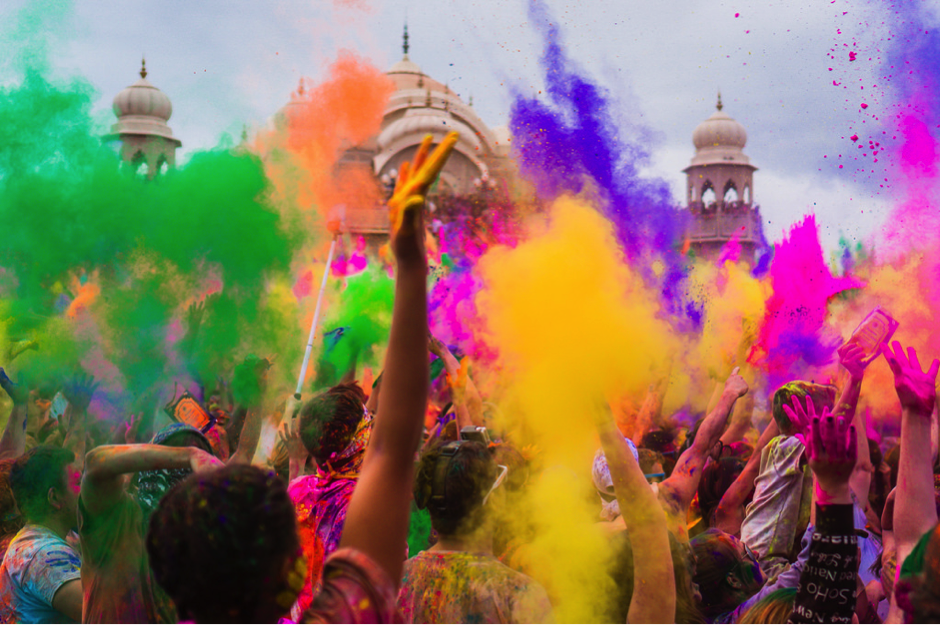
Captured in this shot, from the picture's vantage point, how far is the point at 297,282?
6898 millimetres

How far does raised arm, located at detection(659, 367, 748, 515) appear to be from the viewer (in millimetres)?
3170

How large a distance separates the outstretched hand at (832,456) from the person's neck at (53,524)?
9.54 ft

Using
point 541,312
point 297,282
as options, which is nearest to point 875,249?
point 541,312

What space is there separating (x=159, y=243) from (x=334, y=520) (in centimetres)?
407

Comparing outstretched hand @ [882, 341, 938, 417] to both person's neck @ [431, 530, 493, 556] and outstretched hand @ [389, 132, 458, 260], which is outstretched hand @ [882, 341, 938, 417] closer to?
person's neck @ [431, 530, 493, 556]

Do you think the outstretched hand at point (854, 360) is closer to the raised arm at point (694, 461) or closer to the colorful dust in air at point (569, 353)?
the raised arm at point (694, 461)

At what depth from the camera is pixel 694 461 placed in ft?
11.0

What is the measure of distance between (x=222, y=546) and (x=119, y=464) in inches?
44.0

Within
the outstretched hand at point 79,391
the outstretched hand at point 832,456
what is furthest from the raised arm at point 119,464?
the outstretched hand at point 79,391

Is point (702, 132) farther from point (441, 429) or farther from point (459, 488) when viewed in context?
point (459, 488)

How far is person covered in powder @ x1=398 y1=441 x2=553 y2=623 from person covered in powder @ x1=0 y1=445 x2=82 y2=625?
1483 millimetres

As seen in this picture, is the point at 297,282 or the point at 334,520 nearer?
the point at 334,520

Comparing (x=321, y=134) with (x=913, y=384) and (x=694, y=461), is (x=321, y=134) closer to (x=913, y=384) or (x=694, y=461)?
(x=694, y=461)

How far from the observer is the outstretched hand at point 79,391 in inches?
202
